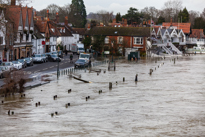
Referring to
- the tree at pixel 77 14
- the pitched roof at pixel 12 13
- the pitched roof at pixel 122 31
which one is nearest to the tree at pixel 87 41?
the pitched roof at pixel 122 31

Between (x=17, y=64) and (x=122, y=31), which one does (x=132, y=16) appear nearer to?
(x=122, y=31)

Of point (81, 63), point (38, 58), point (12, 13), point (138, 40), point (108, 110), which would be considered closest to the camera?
point (108, 110)

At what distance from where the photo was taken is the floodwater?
2588cm

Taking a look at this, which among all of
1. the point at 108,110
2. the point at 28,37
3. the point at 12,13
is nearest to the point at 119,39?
the point at 28,37

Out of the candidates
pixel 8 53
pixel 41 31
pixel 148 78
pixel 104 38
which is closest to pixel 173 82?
pixel 148 78

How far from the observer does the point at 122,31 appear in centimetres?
10469

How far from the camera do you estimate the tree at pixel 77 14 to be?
160625 mm

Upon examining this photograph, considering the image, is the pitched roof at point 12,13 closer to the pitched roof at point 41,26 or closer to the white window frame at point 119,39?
the pitched roof at point 41,26

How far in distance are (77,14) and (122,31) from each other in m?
60.7

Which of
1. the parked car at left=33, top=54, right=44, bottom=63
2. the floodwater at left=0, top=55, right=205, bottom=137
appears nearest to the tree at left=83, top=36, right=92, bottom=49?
the parked car at left=33, top=54, right=44, bottom=63

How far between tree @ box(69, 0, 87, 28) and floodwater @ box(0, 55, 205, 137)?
375 feet

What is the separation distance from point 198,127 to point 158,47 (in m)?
91.4

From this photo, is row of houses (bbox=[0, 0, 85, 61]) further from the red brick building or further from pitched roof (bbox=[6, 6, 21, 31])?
the red brick building

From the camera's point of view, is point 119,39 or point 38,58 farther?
point 119,39
